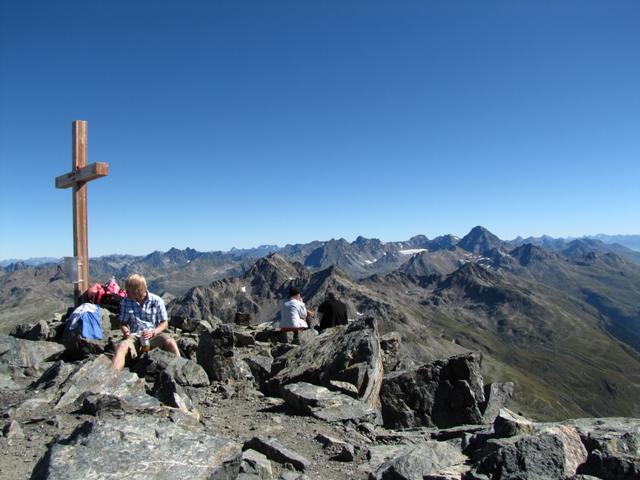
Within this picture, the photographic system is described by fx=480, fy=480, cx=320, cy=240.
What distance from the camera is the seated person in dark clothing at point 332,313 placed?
26750 mm

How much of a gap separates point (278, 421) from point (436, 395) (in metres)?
5.73

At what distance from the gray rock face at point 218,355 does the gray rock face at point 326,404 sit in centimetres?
240

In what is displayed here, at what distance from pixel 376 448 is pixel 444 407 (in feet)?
17.3

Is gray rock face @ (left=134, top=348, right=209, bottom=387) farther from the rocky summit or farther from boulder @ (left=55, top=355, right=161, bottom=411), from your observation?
boulder @ (left=55, top=355, right=161, bottom=411)

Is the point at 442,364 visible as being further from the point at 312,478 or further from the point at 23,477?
the point at 23,477

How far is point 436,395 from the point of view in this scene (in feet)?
50.7

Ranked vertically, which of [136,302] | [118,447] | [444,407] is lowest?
[444,407]

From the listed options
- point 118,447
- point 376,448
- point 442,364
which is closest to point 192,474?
point 118,447

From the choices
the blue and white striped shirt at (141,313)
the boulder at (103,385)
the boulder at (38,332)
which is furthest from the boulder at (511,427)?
the boulder at (38,332)

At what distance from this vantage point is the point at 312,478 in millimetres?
9234

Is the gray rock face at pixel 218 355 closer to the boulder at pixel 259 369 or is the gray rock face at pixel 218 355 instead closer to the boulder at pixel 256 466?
the boulder at pixel 259 369

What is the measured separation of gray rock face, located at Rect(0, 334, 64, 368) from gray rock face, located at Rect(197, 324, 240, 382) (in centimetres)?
616

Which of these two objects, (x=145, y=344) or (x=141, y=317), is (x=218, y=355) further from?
(x=141, y=317)

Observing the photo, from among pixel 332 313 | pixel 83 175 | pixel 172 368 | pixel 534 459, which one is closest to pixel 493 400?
pixel 534 459
